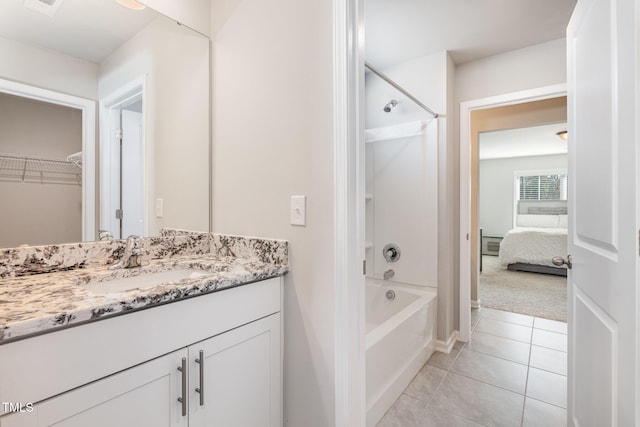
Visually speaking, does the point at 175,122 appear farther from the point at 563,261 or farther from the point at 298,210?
the point at 563,261

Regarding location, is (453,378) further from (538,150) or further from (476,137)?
(538,150)

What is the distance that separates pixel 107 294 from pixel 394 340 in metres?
1.52

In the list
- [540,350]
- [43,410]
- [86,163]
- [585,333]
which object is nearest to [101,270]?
[86,163]

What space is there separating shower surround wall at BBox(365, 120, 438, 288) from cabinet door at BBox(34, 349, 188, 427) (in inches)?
79.9

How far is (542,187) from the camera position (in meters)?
7.42

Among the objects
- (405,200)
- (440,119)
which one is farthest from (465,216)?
(440,119)

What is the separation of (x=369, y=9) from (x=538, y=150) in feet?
22.2

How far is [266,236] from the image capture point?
1.33m

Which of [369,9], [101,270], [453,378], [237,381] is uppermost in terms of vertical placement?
[369,9]

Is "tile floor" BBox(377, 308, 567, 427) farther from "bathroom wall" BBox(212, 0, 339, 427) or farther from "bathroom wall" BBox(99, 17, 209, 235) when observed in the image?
"bathroom wall" BBox(99, 17, 209, 235)

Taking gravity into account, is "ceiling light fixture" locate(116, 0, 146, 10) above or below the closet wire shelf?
above

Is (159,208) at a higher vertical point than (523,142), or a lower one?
lower

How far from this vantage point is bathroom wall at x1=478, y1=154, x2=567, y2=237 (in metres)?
7.55

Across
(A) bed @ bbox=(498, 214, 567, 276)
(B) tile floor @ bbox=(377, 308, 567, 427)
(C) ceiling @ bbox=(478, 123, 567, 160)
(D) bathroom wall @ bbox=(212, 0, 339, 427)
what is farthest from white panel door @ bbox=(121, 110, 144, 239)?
(A) bed @ bbox=(498, 214, 567, 276)
